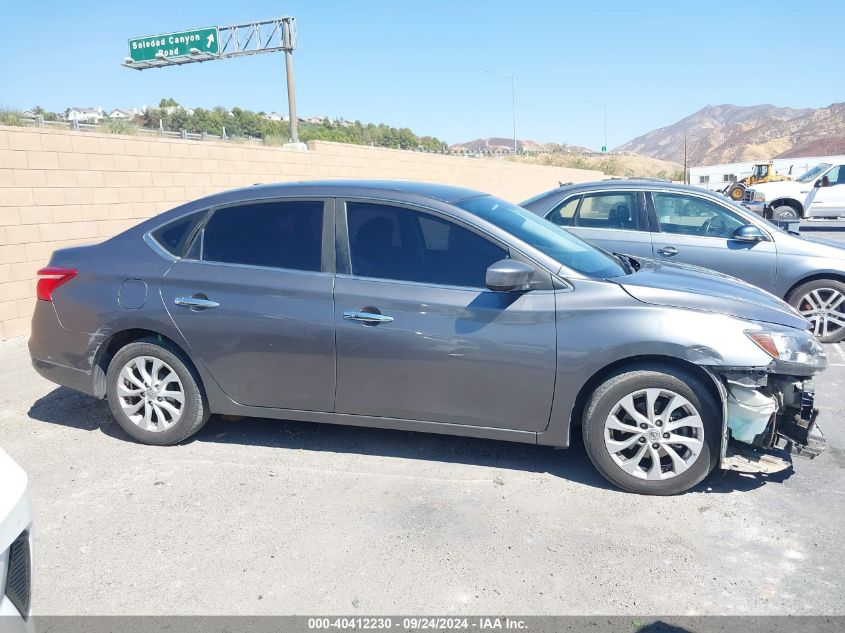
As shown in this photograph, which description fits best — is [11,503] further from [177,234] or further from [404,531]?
[177,234]

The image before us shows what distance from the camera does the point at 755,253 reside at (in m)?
7.12

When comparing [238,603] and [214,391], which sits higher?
[214,391]

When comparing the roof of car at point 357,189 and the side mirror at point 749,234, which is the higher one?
the roof of car at point 357,189

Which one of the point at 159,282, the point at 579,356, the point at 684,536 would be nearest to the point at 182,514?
the point at 159,282

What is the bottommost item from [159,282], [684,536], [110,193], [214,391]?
[684,536]

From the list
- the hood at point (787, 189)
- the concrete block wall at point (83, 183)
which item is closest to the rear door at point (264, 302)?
the concrete block wall at point (83, 183)

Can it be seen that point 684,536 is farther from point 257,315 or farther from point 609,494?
point 257,315

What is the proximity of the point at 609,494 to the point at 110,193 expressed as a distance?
8492 millimetres

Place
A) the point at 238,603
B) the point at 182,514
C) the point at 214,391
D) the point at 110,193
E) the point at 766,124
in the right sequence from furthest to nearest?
1. the point at 766,124
2. the point at 110,193
3. the point at 214,391
4. the point at 182,514
5. the point at 238,603

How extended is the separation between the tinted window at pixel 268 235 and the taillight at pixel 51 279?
3.46 feet

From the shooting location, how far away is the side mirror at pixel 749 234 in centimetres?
709

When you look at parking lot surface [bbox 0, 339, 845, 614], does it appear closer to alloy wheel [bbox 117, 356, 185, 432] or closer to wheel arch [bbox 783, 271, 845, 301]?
alloy wheel [bbox 117, 356, 185, 432]

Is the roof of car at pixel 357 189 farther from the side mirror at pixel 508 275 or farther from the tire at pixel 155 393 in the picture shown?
the tire at pixel 155 393

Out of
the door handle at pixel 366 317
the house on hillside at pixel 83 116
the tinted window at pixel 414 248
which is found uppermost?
the house on hillside at pixel 83 116
